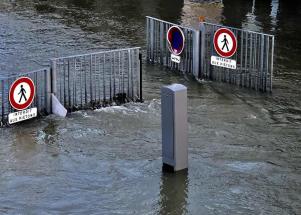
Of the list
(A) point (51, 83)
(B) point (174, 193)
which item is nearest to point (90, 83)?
(A) point (51, 83)

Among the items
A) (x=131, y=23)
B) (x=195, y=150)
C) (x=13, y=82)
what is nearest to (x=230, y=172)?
(x=195, y=150)

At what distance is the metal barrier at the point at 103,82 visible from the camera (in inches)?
456

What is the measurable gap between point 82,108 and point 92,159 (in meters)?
2.42

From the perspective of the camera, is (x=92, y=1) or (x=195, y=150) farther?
(x=92, y=1)

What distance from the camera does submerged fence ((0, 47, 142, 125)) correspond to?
11.0 meters

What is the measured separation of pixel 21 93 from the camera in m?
10.2

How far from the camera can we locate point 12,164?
9.06m

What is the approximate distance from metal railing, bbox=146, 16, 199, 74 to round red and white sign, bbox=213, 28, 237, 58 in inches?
29.9

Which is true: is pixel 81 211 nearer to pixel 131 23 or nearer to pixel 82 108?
pixel 82 108

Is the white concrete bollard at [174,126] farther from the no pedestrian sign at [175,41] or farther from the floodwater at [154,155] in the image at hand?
the no pedestrian sign at [175,41]

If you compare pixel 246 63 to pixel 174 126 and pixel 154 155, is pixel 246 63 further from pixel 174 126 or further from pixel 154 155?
pixel 174 126

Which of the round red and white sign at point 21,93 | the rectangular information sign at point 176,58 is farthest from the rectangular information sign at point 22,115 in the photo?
the rectangular information sign at point 176,58

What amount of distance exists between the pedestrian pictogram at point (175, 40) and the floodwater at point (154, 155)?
619mm

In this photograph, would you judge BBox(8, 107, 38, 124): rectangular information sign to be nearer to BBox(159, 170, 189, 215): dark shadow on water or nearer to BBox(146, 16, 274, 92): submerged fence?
BBox(159, 170, 189, 215): dark shadow on water
